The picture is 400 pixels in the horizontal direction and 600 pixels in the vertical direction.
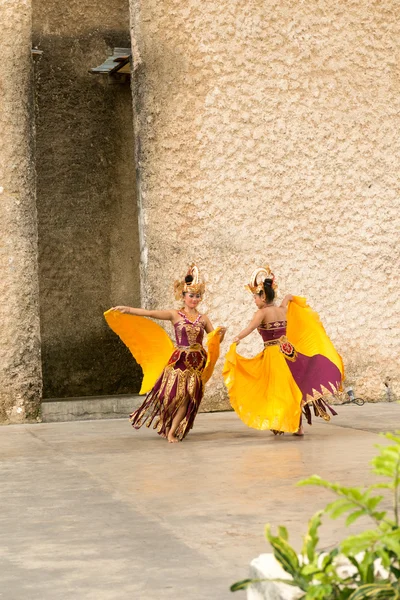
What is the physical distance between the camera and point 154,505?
191 inches

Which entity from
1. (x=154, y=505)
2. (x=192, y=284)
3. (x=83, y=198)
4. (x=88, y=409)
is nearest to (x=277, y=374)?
(x=192, y=284)

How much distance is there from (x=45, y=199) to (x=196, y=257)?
137 inches

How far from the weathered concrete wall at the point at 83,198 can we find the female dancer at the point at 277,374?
526 cm

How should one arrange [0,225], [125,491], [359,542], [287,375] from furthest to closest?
1. [0,225]
2. [287,375]
3. [125,491]
4. [359,542]

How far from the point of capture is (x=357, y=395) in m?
10.6

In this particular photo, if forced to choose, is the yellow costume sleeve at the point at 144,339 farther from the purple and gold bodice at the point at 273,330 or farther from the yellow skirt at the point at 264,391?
the purple and gold bodice at the point at 273,330

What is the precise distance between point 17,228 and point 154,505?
17.7 feet

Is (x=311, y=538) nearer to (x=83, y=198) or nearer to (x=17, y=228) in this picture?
(x=17, y=228)

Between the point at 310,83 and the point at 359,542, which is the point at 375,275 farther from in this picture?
the point at 359,542

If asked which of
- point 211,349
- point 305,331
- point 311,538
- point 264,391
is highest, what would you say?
point 305,331

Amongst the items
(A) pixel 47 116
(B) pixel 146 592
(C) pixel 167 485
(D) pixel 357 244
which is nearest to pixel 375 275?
(D) pixel 357 244

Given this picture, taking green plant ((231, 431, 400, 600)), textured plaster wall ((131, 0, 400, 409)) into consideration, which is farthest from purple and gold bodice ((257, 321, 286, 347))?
green plant ((231, 431, 400, 600))

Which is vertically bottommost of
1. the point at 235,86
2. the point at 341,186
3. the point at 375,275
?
the point at 375,275

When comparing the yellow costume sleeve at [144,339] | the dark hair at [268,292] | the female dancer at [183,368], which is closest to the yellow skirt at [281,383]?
the female dancer at [183,368]
